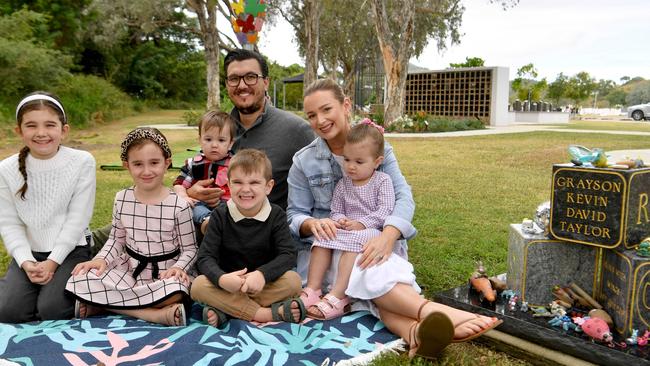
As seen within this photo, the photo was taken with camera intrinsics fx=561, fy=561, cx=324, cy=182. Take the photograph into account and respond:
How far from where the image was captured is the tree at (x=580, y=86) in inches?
1919

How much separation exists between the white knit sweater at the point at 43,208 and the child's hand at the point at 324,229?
1.35 metres

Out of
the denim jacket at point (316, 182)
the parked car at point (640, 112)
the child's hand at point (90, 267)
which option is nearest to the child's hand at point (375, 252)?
the denim jacket at point (316, 182)

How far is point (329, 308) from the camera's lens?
3.00 m

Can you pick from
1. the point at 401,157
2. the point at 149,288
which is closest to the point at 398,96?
Result: the point at 401,157

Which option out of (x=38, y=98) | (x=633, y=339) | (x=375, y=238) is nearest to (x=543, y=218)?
(x=633, y=339)

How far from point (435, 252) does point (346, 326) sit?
1.75 meters

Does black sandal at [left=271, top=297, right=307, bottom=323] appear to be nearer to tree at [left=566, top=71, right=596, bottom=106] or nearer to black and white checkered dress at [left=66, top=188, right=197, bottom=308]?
black and white checkered dress at [left=66, top=188, right=197, bottom=308]

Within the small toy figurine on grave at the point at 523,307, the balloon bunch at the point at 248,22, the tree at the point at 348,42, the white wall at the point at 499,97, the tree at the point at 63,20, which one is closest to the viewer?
the small toy figurine on grave at the point at 523,307

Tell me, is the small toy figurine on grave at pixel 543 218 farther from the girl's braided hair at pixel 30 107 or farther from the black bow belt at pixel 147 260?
the girl's braided hair at pixel 30 107

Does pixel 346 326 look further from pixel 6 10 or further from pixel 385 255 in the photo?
pixel 6 10

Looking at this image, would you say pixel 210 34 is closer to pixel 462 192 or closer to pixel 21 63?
pixel 21 63

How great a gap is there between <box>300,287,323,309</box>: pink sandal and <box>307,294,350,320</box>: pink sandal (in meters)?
0.05

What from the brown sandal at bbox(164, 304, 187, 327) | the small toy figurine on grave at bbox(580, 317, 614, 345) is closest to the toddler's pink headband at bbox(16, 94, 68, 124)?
the brown sandal at bbox(164, 304, 187, 327)

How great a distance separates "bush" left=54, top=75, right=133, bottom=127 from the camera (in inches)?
792
